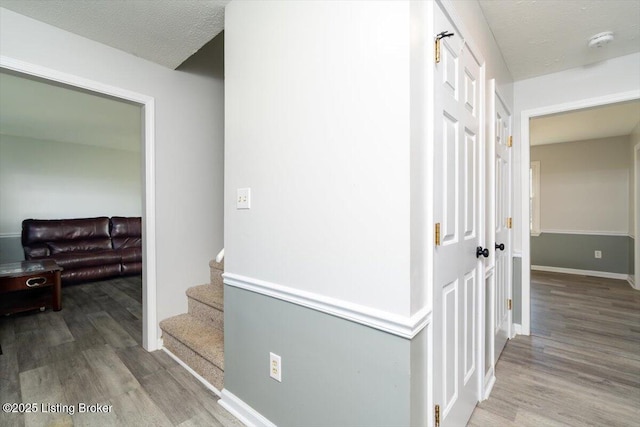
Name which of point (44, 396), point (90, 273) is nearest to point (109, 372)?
point (44, 396)

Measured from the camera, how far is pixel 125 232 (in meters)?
5.27

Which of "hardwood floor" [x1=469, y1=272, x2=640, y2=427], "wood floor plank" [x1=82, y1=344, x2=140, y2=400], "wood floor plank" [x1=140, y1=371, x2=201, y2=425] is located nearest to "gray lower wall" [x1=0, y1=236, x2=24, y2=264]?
"wood floor plank" [x1=82, y1=344, x2=140, y2=400]

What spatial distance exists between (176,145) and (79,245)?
380cm

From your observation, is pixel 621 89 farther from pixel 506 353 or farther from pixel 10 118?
pixel 10 118

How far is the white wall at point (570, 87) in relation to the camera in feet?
7.27

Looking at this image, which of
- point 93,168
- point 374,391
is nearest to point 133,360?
point 374,391

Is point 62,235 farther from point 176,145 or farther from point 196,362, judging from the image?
point 196,362

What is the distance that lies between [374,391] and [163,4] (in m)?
2.16

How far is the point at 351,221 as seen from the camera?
3.51 feet

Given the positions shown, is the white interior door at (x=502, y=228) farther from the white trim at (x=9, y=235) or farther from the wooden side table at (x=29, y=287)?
the white trim at (x=9, y=235)

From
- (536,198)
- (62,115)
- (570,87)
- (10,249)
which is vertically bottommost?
(10,249)

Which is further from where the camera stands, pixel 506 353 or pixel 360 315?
pixel 506 353

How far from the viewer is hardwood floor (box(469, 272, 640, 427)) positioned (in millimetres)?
1589

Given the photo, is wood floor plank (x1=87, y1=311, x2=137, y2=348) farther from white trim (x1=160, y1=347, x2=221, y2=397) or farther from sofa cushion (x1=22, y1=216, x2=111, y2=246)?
sofa cushion (x1=22, y1=216, x2=111, y2=246)
